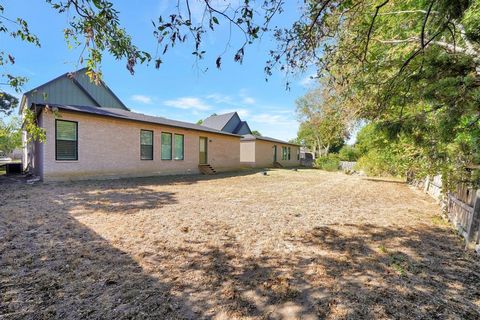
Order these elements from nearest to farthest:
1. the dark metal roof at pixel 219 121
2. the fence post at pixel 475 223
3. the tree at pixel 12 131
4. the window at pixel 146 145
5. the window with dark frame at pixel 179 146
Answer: the fence post at pixel 475 223, the tree at pixel 12 131, the window at pixel 146 145, the window with dark frame at pixel 179 146, the dark metal roof at pixel 219 121

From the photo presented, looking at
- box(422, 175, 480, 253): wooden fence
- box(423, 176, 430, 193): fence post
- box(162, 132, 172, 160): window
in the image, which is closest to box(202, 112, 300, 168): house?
box(162, 132, 172, 160): window

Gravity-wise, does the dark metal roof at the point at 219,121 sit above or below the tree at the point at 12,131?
above

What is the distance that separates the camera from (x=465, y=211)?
4.15 metres

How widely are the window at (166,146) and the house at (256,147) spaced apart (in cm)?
979

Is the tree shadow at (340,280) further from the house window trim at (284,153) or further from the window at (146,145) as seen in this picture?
the house window trim at (284,153)

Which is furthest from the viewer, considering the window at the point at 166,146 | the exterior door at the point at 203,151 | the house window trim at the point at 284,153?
the house window trim at the point at 284,153

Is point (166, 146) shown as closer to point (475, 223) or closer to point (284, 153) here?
point (475, 223)

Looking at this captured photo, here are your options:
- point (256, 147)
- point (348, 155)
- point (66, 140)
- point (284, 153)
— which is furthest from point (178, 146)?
point (348, 155)

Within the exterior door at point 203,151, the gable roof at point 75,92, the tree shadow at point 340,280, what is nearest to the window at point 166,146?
the exterior door at point 203,151

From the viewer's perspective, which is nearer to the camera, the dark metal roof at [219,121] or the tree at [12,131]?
the tree at [12,131]

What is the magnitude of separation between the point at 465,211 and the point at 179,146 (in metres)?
12.4

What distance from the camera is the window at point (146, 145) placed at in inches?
468

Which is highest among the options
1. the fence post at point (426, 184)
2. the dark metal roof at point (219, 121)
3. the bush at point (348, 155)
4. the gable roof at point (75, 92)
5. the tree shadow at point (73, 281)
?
the gable roof at point (75, 92)

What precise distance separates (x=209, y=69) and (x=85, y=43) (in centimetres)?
164
